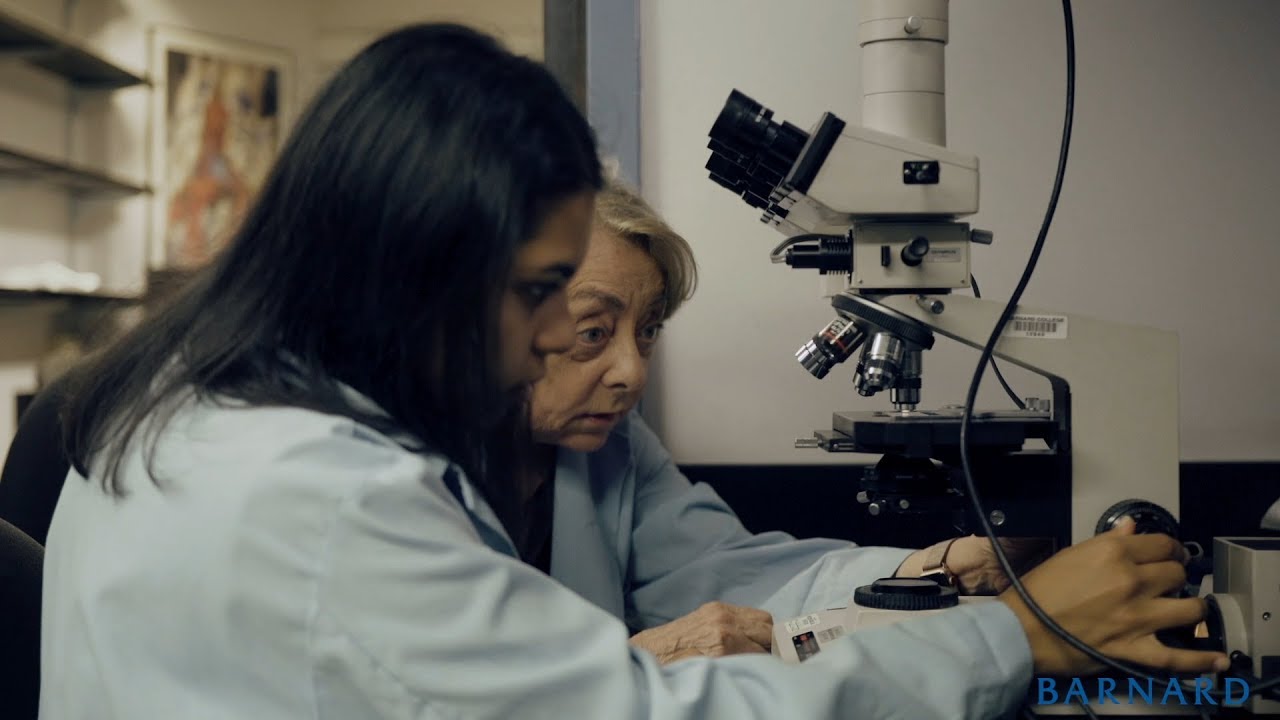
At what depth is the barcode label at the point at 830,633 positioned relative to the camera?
0.98 metres

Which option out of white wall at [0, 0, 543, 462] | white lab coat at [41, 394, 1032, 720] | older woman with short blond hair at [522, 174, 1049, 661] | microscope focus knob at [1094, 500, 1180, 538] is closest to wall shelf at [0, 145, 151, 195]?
white wall at [0, 0, 543, 462]

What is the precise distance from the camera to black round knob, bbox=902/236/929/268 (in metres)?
1.01

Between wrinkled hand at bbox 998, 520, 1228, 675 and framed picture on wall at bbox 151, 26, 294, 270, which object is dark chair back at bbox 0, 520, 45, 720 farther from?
framed picture on wall at bbox 151, 26, 294, 270

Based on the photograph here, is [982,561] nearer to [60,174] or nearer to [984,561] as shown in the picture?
[984,561]

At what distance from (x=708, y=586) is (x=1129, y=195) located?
0.84 meters

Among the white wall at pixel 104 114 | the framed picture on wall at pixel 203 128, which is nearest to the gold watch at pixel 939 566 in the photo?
the white wall at pixel 104 114

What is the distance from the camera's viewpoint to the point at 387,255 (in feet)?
2.44

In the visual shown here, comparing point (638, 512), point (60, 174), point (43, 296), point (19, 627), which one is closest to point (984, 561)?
point (638, 512)

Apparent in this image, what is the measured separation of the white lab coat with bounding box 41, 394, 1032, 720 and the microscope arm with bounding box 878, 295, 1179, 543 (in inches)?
11.1

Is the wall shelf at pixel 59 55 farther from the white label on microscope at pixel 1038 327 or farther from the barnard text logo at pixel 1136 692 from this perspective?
→ the barnard text logo at pixel 1136 692

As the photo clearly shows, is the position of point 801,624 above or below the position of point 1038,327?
below

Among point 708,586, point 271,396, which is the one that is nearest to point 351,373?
point 271,396

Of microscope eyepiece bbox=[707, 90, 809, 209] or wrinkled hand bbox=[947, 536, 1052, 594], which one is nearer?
microscope eyepiece bbox=[707, 90, 809, 209]

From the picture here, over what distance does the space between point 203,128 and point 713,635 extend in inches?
153
